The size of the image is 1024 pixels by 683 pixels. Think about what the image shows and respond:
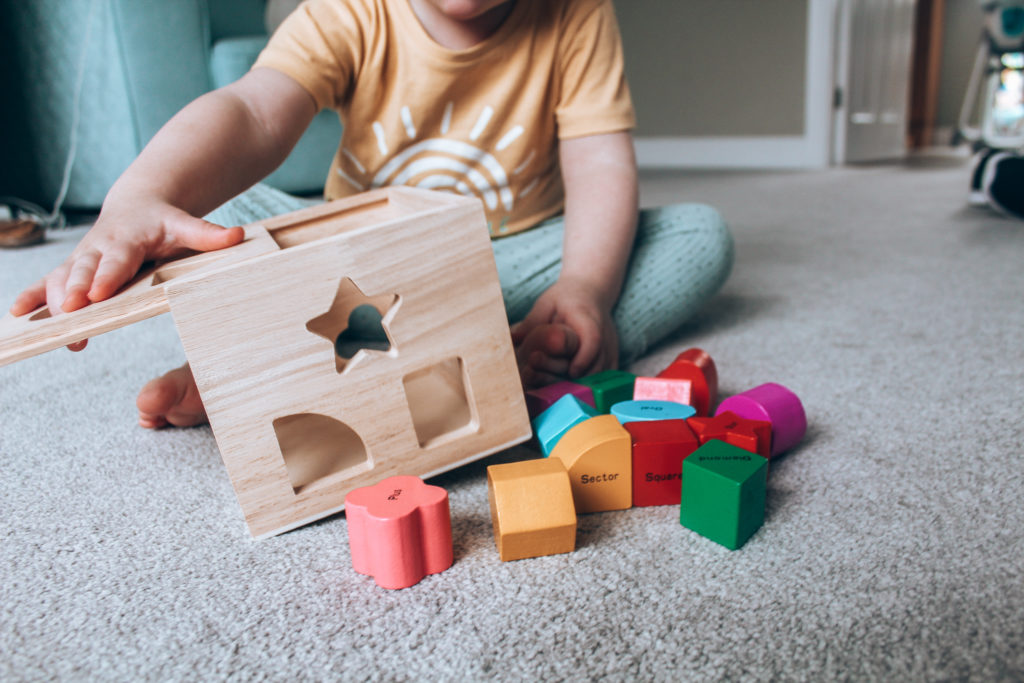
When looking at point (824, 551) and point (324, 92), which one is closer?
point (824, 551)

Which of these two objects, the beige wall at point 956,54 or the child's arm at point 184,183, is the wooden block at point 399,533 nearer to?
the child's arm at point 184,183

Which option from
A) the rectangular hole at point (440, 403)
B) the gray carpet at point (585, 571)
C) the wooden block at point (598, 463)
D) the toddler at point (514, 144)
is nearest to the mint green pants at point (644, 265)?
the toddler at point (514, 144)

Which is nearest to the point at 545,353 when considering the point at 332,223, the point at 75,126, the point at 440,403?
the point at 440,403

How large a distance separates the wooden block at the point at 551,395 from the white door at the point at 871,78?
2409mm

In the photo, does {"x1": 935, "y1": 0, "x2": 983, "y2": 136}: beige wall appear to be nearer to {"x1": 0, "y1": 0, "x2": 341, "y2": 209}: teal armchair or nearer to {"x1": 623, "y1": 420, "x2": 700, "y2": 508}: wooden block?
{"x1": 0, "y1": 0, "x2": 341, "y2": 209}: teal armchair

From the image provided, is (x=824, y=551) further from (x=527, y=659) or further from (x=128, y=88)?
(x=128, y=88)

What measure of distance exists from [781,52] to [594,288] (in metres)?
2.24

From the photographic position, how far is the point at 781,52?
2.60m

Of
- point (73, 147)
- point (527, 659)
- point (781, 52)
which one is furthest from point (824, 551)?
point (781, 52)

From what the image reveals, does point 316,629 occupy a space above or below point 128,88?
below

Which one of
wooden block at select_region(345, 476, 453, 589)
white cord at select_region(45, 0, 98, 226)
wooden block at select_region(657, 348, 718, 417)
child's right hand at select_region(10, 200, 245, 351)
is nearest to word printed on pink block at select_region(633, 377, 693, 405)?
wooden block at select_region(657, 348, 718, 417)

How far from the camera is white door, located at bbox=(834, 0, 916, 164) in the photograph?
8.38 feet

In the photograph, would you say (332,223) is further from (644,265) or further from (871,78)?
(871,78)

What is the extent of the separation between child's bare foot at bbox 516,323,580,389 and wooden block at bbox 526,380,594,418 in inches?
1.9
